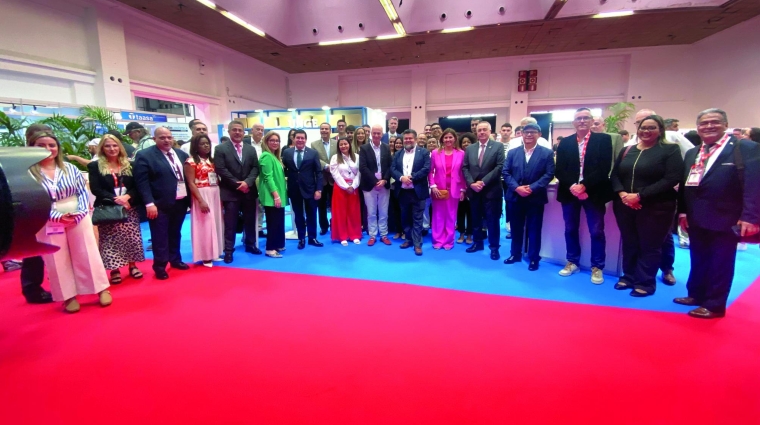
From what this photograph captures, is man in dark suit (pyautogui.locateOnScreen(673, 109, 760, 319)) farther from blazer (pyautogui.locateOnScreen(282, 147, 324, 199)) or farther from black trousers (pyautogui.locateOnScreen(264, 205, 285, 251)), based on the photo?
black trousers (pyautogui.locateOnScreen(264, 205, 285, 251))

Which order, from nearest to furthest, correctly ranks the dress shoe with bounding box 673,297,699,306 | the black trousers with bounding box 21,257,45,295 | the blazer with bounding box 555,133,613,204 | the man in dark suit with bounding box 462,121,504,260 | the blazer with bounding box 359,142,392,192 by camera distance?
the dress shoe with bounding box 673,297,699,306 → the black trousers with bounding box 21,257,45,295 → the blazer with bounding box 555,133,613,204 → the man in dark suit with bounding box 462,121,504,260 → the blazer with bounding box 359,142,392,192

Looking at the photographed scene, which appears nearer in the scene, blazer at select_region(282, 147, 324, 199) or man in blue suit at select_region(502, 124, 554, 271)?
man in blue suit at select_region(502, 124, 554, 271)

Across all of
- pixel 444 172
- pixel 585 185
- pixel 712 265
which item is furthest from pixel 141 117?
pixel 712 265

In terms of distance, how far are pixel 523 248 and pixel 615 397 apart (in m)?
2.73

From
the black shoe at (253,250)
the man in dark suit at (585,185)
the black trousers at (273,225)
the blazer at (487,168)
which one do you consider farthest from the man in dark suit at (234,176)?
the man in dark suit at (585,185)

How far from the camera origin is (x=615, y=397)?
1677 mm

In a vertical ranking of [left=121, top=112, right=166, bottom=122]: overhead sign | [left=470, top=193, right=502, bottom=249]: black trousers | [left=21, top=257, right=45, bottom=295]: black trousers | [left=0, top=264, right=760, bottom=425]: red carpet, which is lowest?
[left=0, top=264, right=760, bottom=425]: red carpet

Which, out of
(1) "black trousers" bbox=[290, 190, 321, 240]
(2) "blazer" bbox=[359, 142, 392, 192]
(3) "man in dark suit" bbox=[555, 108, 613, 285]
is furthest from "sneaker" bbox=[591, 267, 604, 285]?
(1) "black trousers" bbox=[290, 190, 321, 240]

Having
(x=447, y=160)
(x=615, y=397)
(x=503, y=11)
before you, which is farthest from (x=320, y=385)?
(x=503, y=11)

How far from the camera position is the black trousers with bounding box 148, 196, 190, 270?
11.3ft

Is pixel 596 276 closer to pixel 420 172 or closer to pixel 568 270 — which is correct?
pixel 568 270

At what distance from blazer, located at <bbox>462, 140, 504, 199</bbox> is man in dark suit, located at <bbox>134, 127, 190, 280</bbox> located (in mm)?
3233

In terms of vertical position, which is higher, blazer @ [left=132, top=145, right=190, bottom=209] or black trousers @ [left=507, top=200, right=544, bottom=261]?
blazer @ [left=132, top=145, right=190, bottom=209]

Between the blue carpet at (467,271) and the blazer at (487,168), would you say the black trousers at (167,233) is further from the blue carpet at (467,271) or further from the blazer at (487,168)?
the blazer at (487,168)
